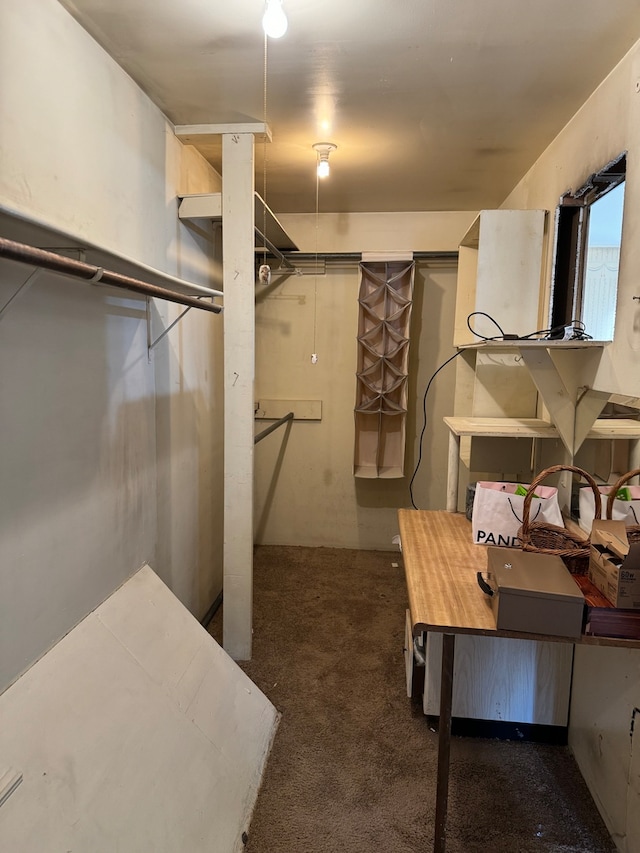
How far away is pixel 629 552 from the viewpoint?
4.10 feet

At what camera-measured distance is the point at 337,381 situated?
3.82 meters

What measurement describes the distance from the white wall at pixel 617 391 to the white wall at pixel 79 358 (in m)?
1.49

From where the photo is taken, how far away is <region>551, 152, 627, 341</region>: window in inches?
68.0

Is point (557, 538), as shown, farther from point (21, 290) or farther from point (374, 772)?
point (21, 290)

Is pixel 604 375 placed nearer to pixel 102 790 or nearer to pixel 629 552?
pixel 629 552

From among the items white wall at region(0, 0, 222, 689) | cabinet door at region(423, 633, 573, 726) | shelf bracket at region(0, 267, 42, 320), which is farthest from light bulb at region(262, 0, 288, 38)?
cabinet door at region(423, 633, 573, 726)

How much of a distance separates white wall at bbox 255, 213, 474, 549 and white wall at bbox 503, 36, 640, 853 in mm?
1690

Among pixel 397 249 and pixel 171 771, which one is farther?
pixel 397 249

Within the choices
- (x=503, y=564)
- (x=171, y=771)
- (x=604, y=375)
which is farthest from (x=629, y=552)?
(x=171, y=771)

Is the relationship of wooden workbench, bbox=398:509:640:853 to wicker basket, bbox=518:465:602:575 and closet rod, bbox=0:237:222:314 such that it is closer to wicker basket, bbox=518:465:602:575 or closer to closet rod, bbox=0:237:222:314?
wicker basket, bbox=518:465:602:575

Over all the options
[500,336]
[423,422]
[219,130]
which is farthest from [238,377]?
[423,422]

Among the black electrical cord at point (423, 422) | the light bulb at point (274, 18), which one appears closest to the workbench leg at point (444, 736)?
the light bulb at point (274, 18)

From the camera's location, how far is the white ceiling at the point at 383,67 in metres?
1.42

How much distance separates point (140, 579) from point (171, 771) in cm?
65
